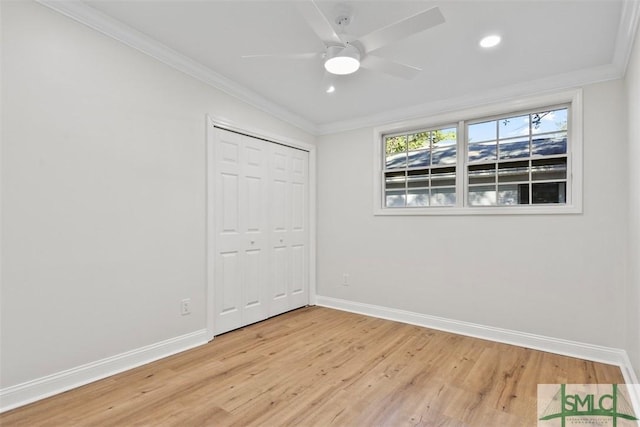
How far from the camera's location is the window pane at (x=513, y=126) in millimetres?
3201

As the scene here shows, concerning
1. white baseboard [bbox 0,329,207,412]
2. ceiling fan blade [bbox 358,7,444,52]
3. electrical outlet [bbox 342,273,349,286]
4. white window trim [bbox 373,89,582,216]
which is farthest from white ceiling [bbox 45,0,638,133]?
white baseboard [bbox 0,329,207,412]

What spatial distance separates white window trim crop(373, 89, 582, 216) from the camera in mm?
2842

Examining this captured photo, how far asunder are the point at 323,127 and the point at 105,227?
3.00 meters

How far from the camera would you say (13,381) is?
1894 mm

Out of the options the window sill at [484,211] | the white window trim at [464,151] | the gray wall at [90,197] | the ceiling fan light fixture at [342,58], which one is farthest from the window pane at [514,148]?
the gray wall at [90,197]

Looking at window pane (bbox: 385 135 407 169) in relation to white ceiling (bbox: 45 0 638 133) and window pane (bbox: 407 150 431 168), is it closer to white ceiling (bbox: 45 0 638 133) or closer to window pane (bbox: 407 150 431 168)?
window pane (bbox: 407 150 431 168)

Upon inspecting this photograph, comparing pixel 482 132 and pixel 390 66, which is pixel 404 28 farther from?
pixel 482 132

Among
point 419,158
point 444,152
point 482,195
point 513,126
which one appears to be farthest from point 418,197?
point 513,126

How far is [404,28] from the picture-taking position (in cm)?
179

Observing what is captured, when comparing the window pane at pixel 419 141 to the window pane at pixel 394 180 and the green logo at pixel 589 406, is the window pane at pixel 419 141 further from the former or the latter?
the green logo at pixel 589 406

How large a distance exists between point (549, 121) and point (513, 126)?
0.99ft

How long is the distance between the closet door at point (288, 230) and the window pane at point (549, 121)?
8.74 feet

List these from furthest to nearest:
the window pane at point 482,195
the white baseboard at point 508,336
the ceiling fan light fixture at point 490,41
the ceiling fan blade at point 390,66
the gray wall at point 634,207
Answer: the window pane at point 482,195 → the white baseboard at point 508,336 → the ceiling fan light fixture at point 490,41 → the ceiling fan blade at point 390,66 → the gray wall at point 634,207

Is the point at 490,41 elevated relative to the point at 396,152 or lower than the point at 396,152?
elevated
